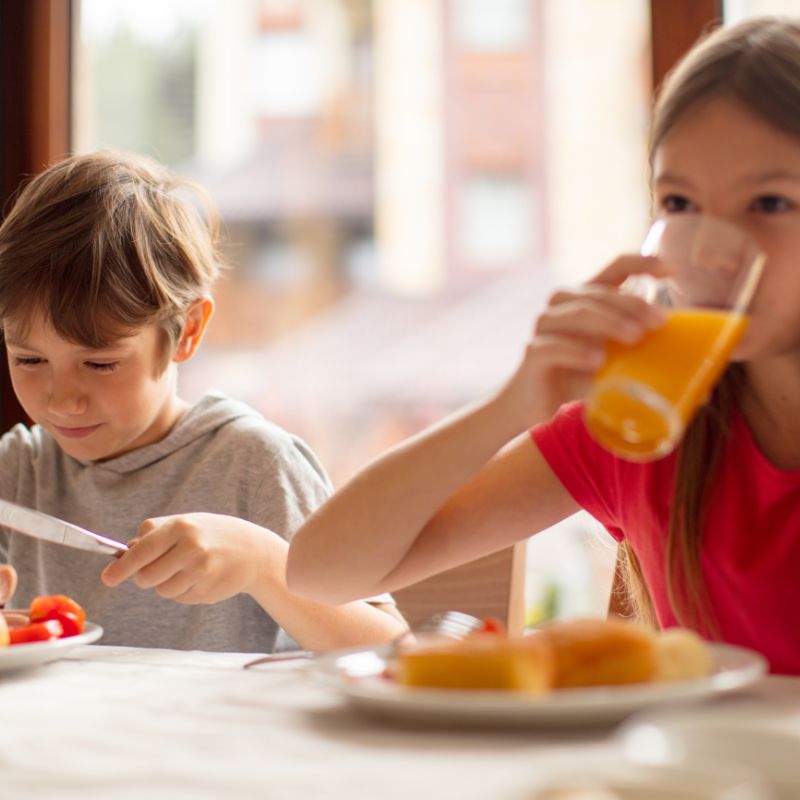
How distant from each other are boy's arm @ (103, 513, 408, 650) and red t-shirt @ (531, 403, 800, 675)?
0.31 meters

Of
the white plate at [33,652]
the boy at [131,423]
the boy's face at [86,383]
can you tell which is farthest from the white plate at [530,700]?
the boy's face at [86,383]

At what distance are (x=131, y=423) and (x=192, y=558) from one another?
411mm

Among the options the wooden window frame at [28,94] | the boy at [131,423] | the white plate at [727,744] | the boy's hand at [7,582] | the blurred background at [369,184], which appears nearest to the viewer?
the white plate at [727,744]

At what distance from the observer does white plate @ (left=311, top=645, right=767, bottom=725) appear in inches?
26.4

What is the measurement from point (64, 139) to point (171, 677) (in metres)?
1.79

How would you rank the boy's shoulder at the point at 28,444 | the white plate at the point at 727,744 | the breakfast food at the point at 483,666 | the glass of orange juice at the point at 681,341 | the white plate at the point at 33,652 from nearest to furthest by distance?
1. the white plate at the point at 727,744
2. the breakfast food at the point at 483,666
3. the glass of orange juice at the point at 681,341
4. the white plate at the point at 33,652
5. the boy's shoulder at the point at 28,444

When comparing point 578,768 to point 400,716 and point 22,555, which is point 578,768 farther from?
point 22,555

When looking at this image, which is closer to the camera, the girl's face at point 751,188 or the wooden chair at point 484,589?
the girl's face at point 751,188

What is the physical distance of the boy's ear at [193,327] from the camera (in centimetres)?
161

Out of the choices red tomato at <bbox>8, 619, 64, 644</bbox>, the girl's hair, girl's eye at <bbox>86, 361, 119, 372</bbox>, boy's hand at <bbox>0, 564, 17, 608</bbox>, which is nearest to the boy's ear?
girl's eye at <bbox>86, 361, 119, 372</bbox>

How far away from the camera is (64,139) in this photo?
248cm

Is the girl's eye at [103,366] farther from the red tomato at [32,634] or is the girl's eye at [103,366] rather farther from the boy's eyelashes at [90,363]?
the red tomato at [32,634]

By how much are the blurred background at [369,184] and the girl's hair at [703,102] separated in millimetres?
1641

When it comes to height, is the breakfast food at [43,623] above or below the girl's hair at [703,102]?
below
